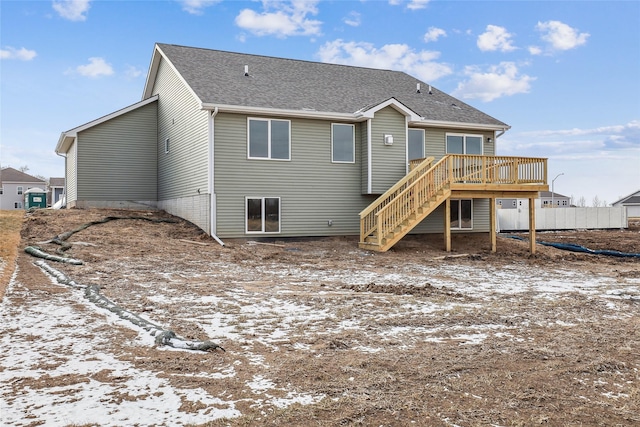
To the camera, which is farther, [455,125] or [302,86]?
[302,86]

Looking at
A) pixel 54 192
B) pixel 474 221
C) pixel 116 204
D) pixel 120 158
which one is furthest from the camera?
pixel 54 192

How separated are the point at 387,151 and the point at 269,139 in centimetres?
408

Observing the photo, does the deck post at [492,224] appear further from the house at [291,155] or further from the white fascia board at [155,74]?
the white fascia board at [155,74]

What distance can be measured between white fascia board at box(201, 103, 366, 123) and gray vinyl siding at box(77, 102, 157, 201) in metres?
6.42

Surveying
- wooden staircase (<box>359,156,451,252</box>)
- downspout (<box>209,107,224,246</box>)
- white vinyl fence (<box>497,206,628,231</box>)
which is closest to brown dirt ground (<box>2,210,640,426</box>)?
downspout (<box>209,107,224,246</box>)

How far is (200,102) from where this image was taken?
49.2ft

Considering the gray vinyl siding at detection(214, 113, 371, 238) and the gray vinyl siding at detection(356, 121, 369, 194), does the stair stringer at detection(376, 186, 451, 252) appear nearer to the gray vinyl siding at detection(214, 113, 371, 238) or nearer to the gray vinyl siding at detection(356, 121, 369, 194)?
the gray vinyl siding at detection(356, 121, 369, 194)

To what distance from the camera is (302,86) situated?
1820cm

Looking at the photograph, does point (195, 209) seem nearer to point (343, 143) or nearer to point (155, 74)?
point (343, 143)

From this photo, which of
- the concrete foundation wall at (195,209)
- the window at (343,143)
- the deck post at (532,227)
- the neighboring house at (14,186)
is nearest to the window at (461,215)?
the deck post at (532,227)

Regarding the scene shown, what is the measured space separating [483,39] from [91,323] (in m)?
21.6

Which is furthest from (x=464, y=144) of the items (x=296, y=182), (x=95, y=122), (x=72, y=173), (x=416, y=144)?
(x=72, y=173)

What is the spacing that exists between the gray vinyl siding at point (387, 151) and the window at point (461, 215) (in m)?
3.06

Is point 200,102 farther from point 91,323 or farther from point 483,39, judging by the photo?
point 483,39
